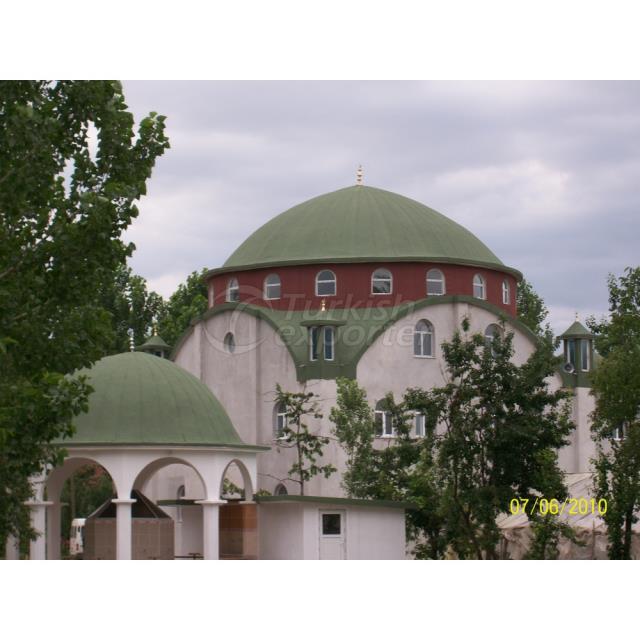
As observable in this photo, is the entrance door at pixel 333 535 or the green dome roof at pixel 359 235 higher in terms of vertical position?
the green dome roof at pixel 359 235

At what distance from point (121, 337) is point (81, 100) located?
41889mm

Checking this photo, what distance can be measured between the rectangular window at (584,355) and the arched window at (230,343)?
39.2 ft

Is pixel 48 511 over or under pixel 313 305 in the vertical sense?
under

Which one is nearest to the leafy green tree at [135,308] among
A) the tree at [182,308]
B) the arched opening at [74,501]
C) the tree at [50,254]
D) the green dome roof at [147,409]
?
the tree at [182,308]

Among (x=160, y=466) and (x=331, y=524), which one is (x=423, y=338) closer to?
(x=160, y=466)

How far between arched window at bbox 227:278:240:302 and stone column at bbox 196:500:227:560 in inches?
672

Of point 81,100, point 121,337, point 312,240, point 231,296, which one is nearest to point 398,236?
point 312,240

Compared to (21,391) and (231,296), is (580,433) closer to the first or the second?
(231,296)

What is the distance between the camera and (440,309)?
4484 cm

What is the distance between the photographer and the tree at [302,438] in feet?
135

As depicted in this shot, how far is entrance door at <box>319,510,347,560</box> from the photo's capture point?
105 ft

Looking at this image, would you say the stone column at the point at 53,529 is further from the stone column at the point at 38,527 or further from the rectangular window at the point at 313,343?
the rectangular window at the point at 313,343

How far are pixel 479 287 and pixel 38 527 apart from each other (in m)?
21.4
